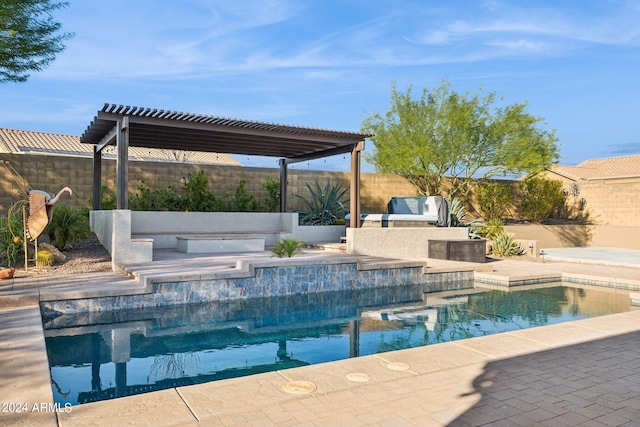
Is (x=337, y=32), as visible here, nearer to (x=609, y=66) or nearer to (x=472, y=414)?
(x=609, y=66)

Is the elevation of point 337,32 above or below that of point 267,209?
above

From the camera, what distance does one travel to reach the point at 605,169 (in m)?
28.5

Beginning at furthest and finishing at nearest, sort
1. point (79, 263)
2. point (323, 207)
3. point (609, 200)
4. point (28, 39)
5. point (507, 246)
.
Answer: point (609, 200), point (323, 207), point (507, 246), point (28, 39), point (79, 263)

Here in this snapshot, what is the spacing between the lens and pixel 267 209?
1570 centimetres

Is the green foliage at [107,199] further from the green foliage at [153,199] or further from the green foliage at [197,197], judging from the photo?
the green foliage at [197,197]

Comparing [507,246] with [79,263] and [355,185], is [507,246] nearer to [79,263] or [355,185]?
[355,185]

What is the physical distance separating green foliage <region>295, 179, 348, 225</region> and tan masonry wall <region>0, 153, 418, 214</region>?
56 centimetres

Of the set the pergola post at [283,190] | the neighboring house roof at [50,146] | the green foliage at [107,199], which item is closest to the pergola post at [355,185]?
the pergola post at [283,190]

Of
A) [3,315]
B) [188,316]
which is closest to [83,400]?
[3,315]

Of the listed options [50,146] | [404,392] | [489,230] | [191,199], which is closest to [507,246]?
[489,230]

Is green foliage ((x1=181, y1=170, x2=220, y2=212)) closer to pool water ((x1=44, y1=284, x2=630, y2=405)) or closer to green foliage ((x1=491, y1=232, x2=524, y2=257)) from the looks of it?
Result: pool water ((x1=44, y1=284, x2=630, y2=405))

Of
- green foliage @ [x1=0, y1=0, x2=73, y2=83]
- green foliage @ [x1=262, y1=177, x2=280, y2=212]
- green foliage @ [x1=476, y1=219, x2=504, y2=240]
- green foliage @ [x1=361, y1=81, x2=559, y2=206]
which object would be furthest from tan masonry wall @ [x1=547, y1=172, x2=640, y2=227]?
green foliage @ [x1=0, y1=0, x2=73, y2=83]

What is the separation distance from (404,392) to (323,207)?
1211 centimetres

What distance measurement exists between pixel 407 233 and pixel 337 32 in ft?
20.9
